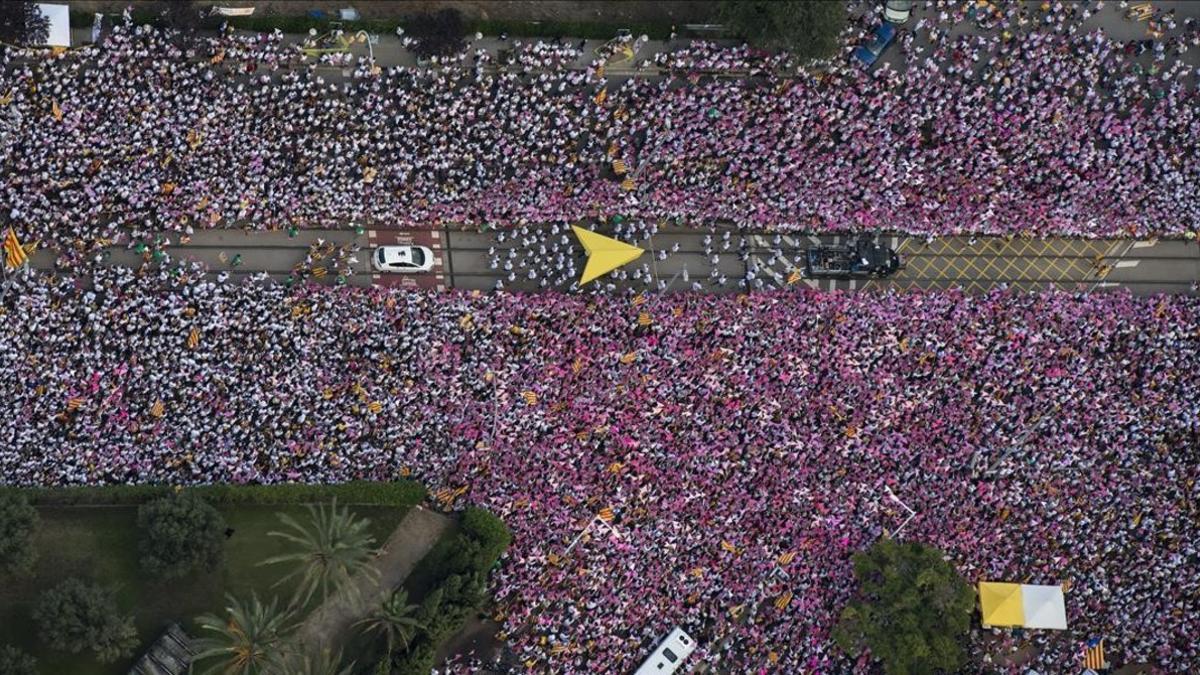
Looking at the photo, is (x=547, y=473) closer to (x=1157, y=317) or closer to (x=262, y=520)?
(x=262, y=520)

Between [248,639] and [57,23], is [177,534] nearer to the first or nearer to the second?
[248,639]

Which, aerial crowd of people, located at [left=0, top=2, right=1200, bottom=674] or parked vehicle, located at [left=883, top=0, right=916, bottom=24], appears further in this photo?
parked vehicle, located at [left=883, top=0, right=916, bottom=24]

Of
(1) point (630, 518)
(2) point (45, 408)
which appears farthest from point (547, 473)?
(2) point (45, 408)

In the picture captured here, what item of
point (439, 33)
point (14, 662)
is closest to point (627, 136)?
point (439, 33)

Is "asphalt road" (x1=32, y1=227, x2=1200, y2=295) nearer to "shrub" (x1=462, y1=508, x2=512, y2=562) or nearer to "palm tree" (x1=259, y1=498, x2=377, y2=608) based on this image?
"shrub" (x1=462, y1=508, x2=512, y2=562)

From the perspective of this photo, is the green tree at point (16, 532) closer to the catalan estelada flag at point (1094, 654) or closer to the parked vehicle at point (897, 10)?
the parked vehicle at point (897, 10)

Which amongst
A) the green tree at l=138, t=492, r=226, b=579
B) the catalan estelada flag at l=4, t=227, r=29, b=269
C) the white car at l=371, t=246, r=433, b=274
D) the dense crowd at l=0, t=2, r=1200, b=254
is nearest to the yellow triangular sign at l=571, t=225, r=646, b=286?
the dense crowd at l=0, t=2, r=1200, b=254
